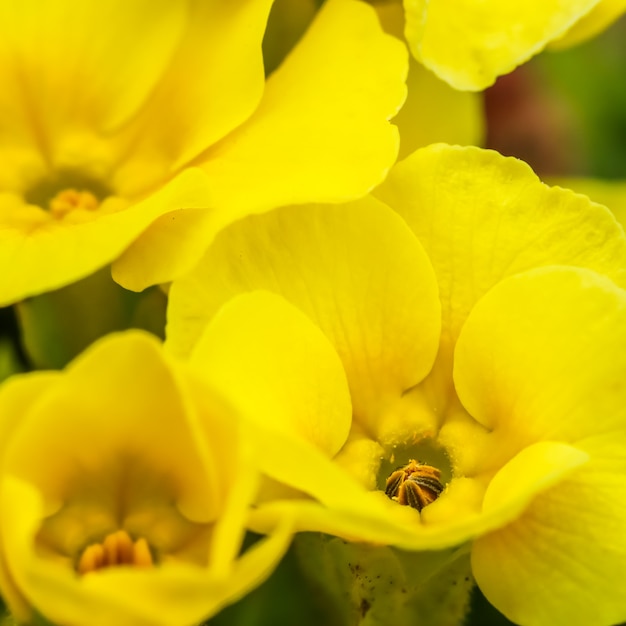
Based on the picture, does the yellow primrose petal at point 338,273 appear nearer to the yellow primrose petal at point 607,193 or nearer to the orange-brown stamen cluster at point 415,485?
the orange-brown stamen cluster at point 415,485

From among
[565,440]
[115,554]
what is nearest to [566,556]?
[565,440]

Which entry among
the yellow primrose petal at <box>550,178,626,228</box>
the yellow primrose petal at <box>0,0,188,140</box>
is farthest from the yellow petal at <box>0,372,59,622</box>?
the yellow primrose petal at <box>550,178,626,228</box>

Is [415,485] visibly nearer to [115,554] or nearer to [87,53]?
[115,554]

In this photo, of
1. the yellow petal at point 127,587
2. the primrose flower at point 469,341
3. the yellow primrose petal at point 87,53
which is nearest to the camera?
the yellow petal at point 127,587

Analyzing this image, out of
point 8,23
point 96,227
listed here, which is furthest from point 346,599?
point 8,23

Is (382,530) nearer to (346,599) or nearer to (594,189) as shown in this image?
(346,599)

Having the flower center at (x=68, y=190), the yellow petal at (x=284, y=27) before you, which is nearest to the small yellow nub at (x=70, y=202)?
the flower center at (x=68, y=190)
